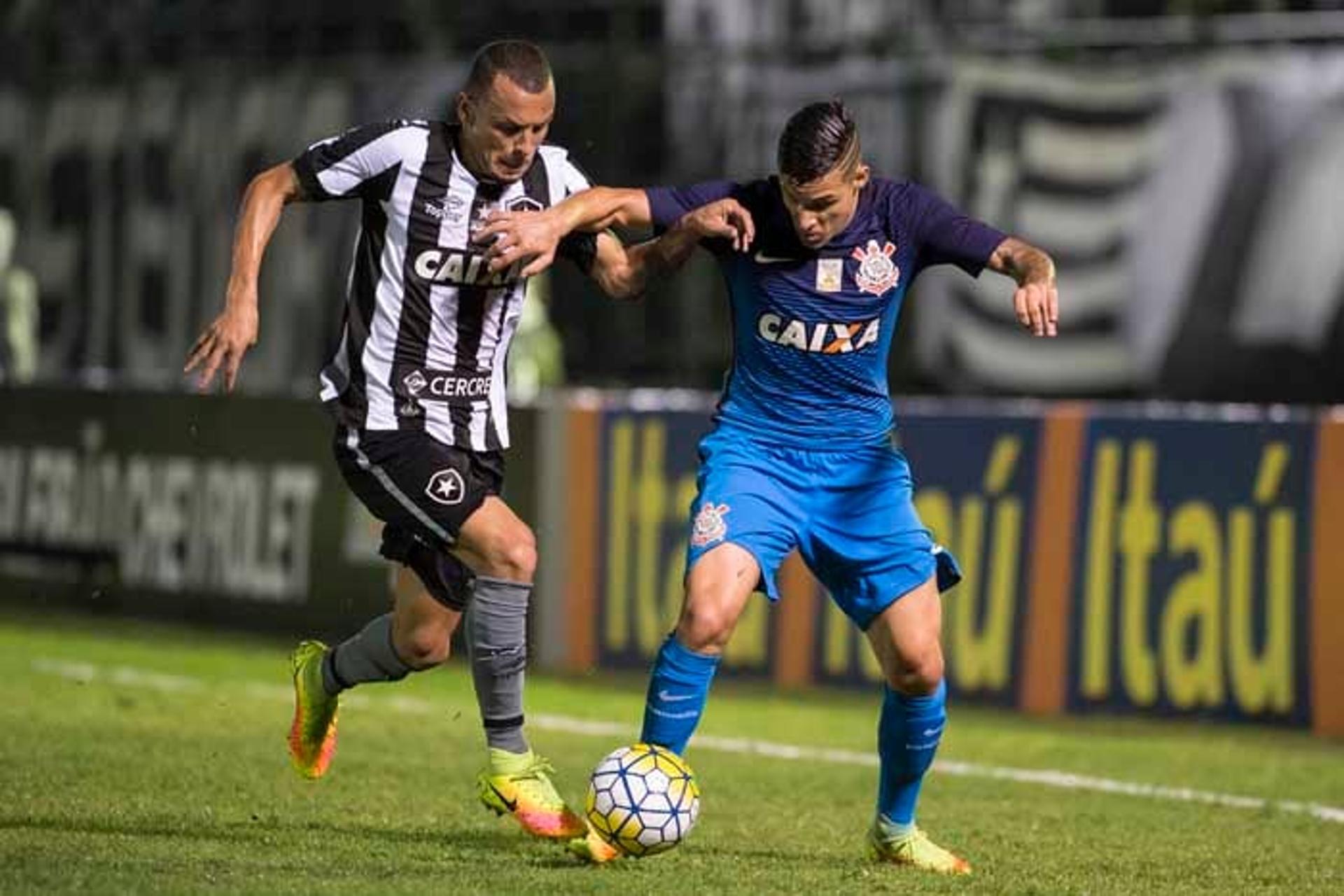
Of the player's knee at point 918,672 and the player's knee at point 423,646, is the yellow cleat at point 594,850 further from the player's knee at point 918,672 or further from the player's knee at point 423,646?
the player's knee at point 423,646

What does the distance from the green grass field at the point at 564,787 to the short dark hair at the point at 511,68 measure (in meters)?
2.18

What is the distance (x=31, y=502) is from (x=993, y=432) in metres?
6.79

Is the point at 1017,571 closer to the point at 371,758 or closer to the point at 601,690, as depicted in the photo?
the point at 601,690

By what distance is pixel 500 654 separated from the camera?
28.7 feet

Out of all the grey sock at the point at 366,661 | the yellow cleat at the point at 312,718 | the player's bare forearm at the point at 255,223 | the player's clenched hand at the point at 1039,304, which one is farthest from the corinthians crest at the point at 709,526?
the yellow cleat at the point at 312,718

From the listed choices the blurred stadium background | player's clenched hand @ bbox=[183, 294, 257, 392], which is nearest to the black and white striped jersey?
player's clenched hand @ bbox=[183, 294, 257, 392]

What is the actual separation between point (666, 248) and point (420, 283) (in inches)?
32.1

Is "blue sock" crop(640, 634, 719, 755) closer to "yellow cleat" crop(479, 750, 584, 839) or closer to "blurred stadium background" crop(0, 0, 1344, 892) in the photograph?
"yellow cleat" crop(479, 750, 584, 839)

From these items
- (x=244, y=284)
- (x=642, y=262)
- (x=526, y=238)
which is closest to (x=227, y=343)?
(x=244, y=284)

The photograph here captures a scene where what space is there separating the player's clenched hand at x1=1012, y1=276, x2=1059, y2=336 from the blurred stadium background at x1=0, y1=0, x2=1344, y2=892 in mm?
3465

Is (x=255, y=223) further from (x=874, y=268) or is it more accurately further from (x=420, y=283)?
(x=874, y=268)

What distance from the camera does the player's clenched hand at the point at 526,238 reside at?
8.28 metres

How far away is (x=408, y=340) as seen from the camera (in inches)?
344

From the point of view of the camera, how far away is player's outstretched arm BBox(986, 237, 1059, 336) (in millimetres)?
8055
